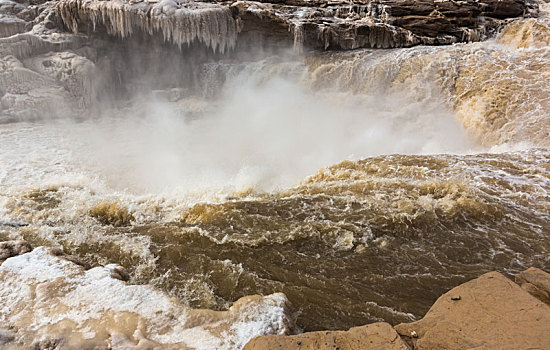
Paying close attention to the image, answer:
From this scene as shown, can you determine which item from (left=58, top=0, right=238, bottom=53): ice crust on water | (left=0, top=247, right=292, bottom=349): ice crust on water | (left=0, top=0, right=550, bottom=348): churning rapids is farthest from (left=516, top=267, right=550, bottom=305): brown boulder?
A: (left=58, top=0, right=238, bottom=53): ice crust on water

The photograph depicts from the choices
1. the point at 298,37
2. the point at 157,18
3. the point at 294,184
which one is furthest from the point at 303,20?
the point at 294,184

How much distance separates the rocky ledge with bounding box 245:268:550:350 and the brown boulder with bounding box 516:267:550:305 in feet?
0.06

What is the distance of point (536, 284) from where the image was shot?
86.2 inches

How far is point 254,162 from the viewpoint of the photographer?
625 centimetres

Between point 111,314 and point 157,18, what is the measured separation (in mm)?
7847

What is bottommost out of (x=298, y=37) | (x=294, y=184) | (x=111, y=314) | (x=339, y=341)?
(x=294, y=184)

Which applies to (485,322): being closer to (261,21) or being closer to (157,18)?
(261,21)

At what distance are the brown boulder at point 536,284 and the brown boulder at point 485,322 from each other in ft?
0.60

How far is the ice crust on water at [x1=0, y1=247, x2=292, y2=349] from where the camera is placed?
1961mm

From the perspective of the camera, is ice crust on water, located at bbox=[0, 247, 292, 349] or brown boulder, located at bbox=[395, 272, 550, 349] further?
ice crust on water, located at bbox=[0, 247, 292, 349]

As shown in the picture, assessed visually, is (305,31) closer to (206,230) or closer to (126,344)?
(206,230)

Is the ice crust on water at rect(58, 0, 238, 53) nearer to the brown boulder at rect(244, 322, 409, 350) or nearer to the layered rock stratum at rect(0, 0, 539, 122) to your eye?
the layered rock stratum at rect(0, 0, 539, 122)

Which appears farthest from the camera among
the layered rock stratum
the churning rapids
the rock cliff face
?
the rock cliff face

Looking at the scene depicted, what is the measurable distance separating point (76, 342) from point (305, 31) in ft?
28.6
